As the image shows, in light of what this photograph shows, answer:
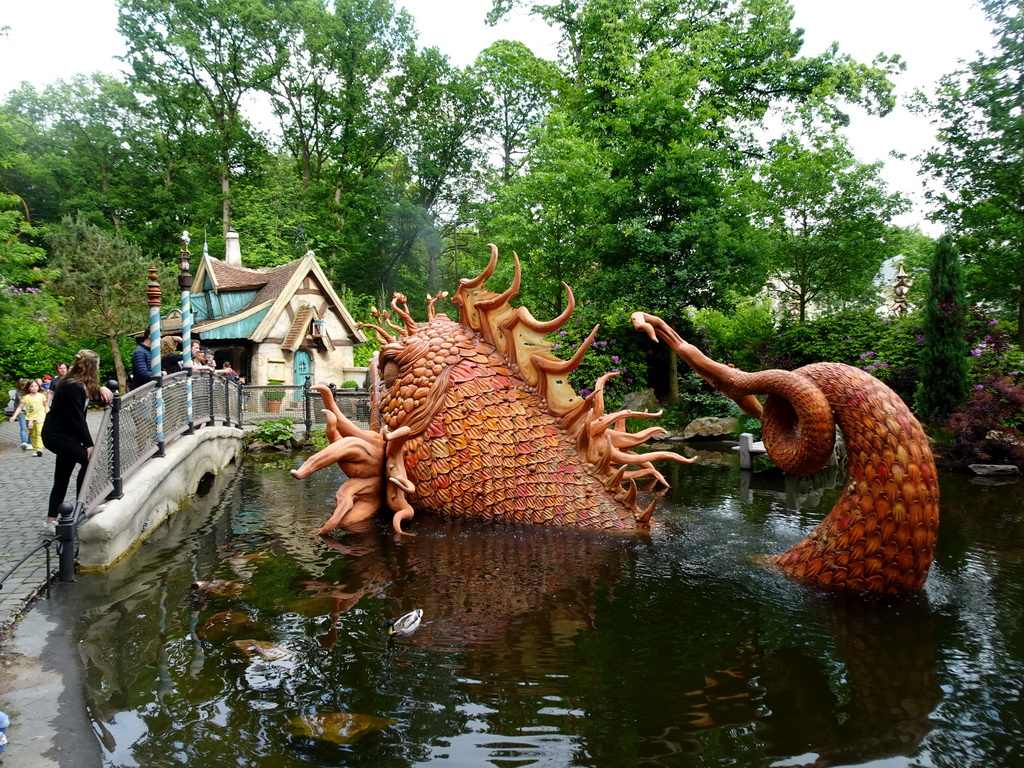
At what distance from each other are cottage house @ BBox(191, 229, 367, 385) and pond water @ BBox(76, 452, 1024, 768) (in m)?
16.4

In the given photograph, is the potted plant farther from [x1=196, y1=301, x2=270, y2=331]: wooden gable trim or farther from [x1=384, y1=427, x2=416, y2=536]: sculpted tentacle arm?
[x1=384, y1=427, x2=416, y2=536]: sculpted tentacle arm

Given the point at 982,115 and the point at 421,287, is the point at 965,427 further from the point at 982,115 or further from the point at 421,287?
the point at 421,287

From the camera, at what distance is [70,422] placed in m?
5.68

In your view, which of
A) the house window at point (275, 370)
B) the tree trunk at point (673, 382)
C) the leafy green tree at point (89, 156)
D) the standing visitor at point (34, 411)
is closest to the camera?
the standing visitor at point (34, 411)

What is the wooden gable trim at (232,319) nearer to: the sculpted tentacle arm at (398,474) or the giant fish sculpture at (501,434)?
the giant fish sculpture at (501,434)

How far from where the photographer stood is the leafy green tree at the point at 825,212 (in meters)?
17.3

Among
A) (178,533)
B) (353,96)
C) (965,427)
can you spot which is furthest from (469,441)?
(353,96)

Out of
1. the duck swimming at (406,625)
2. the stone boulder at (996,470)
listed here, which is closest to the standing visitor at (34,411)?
the duck swimming at (406,625)

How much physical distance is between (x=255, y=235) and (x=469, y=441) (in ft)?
95.1

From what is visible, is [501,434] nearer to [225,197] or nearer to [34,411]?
[34,411]

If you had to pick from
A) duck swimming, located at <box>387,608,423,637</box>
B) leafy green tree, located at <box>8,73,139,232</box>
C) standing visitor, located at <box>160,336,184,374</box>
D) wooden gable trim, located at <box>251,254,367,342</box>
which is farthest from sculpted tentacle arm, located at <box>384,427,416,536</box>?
leafy green tree, located at <box>8,73,139,232</box>

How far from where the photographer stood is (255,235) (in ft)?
101

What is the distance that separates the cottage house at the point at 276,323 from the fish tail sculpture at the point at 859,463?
1896 cm

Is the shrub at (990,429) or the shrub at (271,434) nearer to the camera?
the shrub at (990,429)
